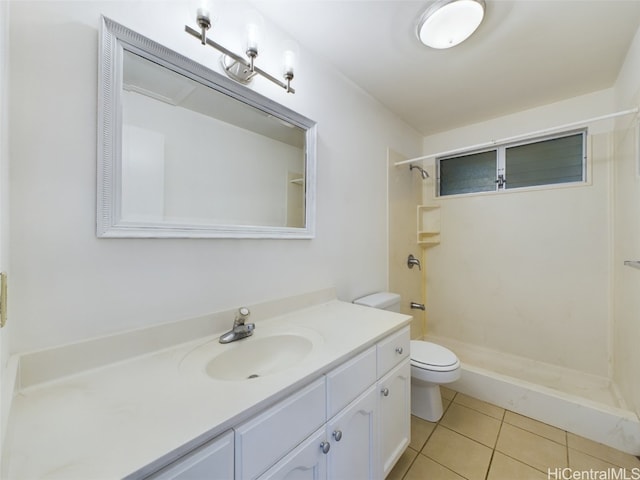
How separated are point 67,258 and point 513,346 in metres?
2.97

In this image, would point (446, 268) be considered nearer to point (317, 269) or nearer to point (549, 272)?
point (549, 272)

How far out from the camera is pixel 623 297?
5.38ft

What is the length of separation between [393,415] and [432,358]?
60cm

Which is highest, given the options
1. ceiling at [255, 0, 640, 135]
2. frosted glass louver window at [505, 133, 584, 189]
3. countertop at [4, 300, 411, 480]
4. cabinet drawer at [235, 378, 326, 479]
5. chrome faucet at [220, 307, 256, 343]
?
ceiling at [255, 0, 640, 135]

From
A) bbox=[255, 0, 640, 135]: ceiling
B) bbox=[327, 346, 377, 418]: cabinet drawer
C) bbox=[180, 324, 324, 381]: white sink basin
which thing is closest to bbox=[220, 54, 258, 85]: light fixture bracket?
bbox=[255, 0, 640, 135]: ceiling

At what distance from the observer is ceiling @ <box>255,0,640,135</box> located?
4.00 ft

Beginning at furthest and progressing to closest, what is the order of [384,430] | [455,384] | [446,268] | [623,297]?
[446,268], [455,384], [623,297], [384,430]

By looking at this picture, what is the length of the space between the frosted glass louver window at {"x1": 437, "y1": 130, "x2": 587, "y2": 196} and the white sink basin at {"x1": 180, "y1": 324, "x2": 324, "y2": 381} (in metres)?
2.24

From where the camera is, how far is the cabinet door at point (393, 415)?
1.13 m

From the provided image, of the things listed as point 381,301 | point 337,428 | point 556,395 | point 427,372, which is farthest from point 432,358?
point 337,428

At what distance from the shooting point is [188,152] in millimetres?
1029

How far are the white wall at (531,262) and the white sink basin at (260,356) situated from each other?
205cm

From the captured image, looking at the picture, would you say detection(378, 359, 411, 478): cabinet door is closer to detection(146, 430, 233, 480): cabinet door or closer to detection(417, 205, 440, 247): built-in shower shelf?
detection(146, 430, 233, 480): cabinet door

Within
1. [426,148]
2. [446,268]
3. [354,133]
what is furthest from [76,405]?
[426,148]
